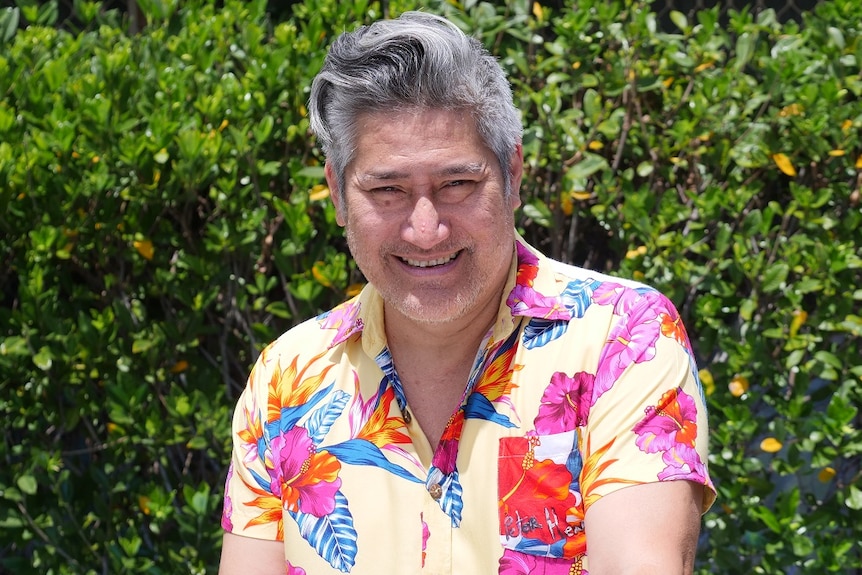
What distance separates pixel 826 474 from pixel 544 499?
154cm

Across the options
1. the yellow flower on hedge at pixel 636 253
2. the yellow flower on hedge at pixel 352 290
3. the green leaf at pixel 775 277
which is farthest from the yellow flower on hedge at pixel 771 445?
the yellow flower on hedge at pixel 352 290

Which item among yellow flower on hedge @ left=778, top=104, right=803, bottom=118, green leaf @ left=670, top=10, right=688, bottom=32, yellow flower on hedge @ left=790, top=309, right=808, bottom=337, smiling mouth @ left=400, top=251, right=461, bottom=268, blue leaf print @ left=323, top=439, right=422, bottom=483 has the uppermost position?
green leaf @ left=670, top=10, right=688, bottom=32

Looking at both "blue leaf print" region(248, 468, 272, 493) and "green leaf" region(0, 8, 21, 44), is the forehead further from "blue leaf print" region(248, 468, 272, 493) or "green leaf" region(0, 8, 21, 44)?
"green leaf" region(0, 8, 21, 44)

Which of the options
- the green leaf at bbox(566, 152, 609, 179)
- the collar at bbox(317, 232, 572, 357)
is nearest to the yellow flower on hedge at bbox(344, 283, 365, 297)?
the green leaf at bbox(566, 152, 609, 179)

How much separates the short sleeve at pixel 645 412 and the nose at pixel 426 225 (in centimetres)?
33

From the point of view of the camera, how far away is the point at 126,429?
3.04m

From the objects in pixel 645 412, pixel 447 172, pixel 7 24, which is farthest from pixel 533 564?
pixel 7 24

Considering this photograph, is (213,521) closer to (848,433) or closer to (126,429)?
(126,429)

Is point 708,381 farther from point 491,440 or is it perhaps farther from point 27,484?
point 27,484

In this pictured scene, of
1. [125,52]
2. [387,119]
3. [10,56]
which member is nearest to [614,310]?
[387,119]

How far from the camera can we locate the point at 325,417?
209 centimetres

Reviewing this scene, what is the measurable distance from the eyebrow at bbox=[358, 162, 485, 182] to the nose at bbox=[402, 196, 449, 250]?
5cm

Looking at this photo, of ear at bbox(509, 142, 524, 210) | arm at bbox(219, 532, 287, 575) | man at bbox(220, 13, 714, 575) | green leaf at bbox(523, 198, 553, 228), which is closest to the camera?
man at bbox(220, 13, 714, 575)

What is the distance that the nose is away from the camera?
188 centimetres
